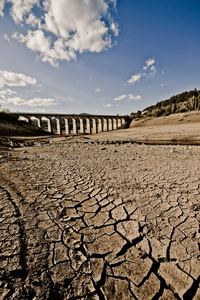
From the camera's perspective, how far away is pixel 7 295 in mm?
923

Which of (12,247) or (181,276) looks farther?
(12,247)

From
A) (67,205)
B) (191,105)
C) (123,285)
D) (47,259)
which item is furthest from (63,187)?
(191,105)

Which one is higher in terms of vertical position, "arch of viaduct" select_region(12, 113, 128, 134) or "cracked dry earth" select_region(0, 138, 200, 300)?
"arch of viaduct" select_region(12, 113, 128, 134)

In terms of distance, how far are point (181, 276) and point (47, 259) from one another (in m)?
1.18

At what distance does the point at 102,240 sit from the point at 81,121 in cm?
3101

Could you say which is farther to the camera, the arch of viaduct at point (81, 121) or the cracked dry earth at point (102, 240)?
the arch of viaduct at point (81, 121)

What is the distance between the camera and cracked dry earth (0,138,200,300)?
0.98 m

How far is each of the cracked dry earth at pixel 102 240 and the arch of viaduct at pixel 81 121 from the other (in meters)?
24.5

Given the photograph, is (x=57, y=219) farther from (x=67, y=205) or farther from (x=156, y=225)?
(x=156, y=225)

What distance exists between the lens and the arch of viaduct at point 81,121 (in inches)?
971

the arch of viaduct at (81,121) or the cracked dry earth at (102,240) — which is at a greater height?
the arch of viaduct at (81,121)

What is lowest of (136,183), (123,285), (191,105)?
(123,285)

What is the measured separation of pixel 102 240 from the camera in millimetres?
1416

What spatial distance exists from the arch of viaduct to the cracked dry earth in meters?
24.5
